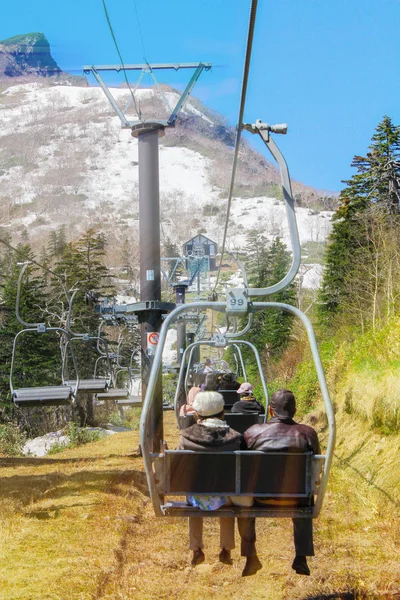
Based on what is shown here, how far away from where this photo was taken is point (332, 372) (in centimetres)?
1878

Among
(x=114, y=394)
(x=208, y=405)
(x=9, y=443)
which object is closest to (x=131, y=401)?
(x=114, y=394)

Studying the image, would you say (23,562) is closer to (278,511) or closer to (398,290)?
(278,511)

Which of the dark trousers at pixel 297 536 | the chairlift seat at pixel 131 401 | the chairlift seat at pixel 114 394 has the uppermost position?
the dark trousers at pixel 297 536

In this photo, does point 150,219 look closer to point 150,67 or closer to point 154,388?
point 150,67

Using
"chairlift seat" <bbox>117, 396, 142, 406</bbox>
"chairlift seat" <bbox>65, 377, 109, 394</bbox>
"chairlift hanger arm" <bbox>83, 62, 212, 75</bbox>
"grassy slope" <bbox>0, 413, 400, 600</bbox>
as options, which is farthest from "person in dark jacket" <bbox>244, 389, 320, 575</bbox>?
"chairlift seat" <bbox>117, 396, 142, 406</bbox>

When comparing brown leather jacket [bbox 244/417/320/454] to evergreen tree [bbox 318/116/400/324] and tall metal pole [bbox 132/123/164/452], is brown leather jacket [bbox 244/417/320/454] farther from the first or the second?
evergreen tree [bbox 318/116/400/324]

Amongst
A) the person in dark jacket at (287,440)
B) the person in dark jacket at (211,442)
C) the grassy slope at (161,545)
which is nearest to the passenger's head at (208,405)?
the person in dark jacket at (211,442)

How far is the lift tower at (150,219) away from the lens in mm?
12696

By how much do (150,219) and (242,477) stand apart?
26.9 feet

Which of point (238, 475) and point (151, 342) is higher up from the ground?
point (151, 342)

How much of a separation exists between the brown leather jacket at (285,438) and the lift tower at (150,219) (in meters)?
7.26

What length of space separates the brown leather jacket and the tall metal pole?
290 inches

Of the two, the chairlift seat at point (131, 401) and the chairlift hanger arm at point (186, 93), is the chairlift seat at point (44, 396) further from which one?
the chairlift seat at point (131, 401)

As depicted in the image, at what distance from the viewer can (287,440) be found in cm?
527
